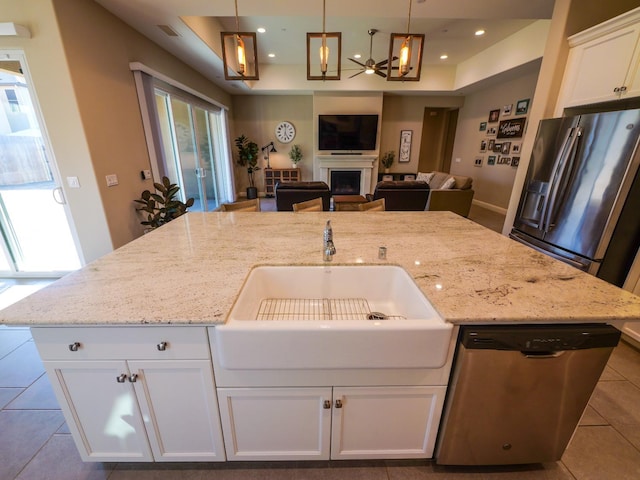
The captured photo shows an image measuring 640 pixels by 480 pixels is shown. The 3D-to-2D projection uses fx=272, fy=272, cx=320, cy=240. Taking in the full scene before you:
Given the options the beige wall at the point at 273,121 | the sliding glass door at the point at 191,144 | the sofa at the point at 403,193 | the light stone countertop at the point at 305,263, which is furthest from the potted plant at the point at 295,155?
the light stone countertop at the point at 305,263

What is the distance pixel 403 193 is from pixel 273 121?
15.4ft

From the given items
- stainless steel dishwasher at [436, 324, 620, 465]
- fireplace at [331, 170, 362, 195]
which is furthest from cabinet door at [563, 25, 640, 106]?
fireplace at [331, 170, 362, 195]

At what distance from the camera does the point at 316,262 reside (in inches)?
53.6

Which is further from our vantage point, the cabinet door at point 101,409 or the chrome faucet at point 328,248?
the chrome faucet at point 328,248

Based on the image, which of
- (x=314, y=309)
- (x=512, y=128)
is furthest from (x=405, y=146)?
(x=314, y=309)

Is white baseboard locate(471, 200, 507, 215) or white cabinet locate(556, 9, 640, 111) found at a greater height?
white cabinet locate(556, 9, 640, 111)

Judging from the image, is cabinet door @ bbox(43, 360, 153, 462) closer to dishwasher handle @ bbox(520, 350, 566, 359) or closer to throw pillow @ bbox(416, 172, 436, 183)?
dishwasher handle @ bbox(520, 350, 566, 359)

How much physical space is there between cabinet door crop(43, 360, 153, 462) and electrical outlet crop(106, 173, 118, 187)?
2.26m

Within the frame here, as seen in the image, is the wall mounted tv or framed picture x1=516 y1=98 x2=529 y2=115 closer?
framed picture x1=516 y1=98 x2=529 y2=115

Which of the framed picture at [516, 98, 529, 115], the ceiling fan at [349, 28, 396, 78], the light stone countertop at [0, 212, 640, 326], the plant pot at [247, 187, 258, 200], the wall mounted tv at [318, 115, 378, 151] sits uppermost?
the ceiling fan at [349, 28, 396, 78]

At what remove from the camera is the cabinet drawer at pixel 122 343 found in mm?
983

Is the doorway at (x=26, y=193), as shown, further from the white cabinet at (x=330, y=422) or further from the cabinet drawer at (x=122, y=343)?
the white cabinet at (x=330, y=422)

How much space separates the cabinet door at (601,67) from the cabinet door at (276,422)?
3159 mm

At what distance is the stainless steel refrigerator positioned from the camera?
73.3 inches
